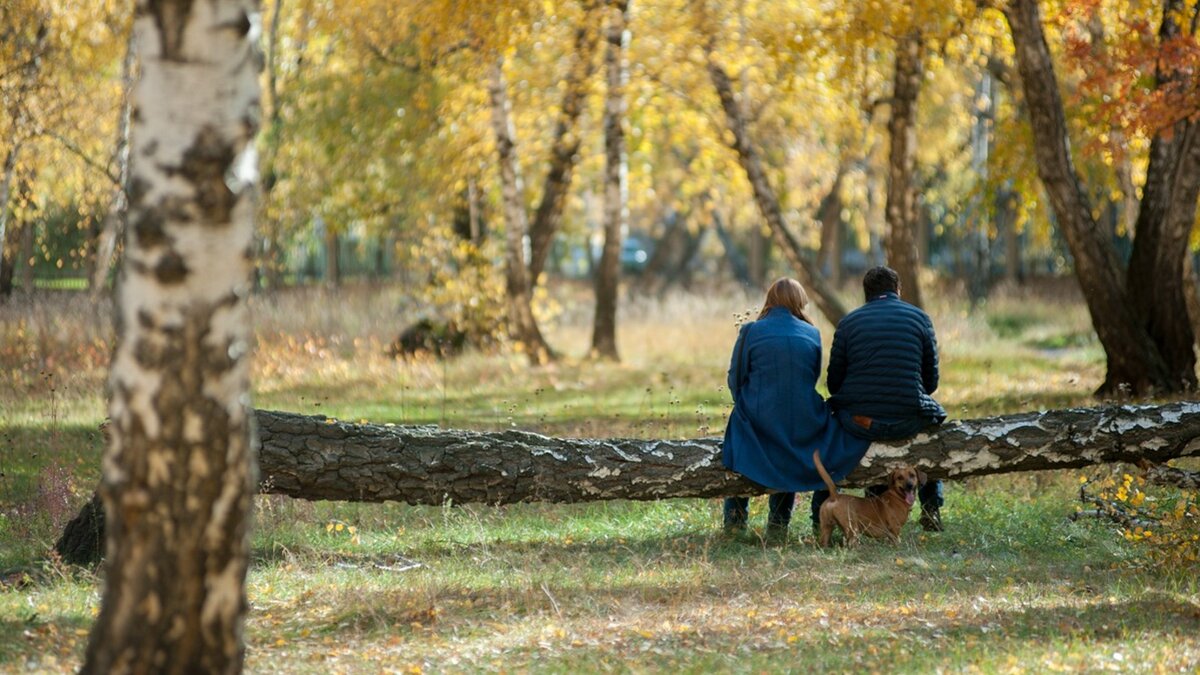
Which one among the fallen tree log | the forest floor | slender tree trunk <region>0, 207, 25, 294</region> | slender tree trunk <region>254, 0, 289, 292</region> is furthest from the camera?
slender tree trunk <region>254, 0, 289, 292</region>

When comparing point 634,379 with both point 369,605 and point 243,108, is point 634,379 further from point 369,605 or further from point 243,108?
point 243,108

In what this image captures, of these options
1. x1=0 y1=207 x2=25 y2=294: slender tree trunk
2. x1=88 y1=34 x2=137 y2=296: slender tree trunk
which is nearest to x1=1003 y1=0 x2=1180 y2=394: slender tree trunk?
x1=88 y1=34 x2=137 y2=296: slender tree trunk

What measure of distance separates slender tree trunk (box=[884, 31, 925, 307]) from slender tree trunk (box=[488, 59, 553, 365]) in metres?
4.70

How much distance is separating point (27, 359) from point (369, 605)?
9.98 metres

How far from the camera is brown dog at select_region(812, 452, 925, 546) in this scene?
24.5ft

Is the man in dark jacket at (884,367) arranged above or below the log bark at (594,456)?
above

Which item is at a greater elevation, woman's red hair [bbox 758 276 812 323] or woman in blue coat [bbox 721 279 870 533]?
woman's red hair [bbox 758 276 812 323]

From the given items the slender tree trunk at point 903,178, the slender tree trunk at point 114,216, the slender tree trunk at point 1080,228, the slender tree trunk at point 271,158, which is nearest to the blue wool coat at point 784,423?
the slender tree trunk at point 1080,228

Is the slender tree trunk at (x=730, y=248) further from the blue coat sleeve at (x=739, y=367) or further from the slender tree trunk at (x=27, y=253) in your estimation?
the blue coat sleeve at (x=739, y=367)

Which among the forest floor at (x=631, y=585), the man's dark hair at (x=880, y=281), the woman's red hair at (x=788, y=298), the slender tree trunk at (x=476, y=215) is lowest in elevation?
the forest floor at (x=631, y=585)

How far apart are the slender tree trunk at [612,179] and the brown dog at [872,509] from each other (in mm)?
10070

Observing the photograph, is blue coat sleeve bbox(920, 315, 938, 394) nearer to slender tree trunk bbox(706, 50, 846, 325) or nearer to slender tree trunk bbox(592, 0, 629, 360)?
slender tree trunk bbox(706, 50, 846, 325)

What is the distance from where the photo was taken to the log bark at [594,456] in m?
7.36

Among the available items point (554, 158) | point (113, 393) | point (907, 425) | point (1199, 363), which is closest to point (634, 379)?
point (554, 158)
